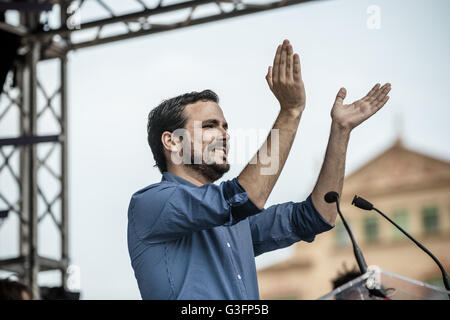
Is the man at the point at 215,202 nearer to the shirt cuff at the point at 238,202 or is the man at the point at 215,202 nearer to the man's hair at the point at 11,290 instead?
the shirt cuff at the point at 238,202

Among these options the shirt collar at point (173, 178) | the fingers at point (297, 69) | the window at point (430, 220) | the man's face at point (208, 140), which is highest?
the fingers at point (297, 69)

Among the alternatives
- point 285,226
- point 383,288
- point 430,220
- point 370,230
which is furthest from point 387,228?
point 383,288

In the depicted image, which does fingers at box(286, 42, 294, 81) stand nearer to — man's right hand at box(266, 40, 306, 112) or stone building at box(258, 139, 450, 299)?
man's right hand at box(266, 40, 306, 112)

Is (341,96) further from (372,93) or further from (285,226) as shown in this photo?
(285,226)

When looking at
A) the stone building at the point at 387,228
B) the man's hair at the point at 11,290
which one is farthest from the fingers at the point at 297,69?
the stone building at the point at 387,228

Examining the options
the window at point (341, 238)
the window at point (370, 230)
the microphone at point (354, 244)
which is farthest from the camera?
the window at point (341, 238)

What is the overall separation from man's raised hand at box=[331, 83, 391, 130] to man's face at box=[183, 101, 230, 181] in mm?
341

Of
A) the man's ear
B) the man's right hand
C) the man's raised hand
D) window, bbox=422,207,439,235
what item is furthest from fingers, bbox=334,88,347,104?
window, bbox=422,207,439,235

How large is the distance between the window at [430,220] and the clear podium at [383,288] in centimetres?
2344

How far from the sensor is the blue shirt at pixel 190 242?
1.87 m

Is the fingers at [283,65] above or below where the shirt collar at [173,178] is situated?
above
